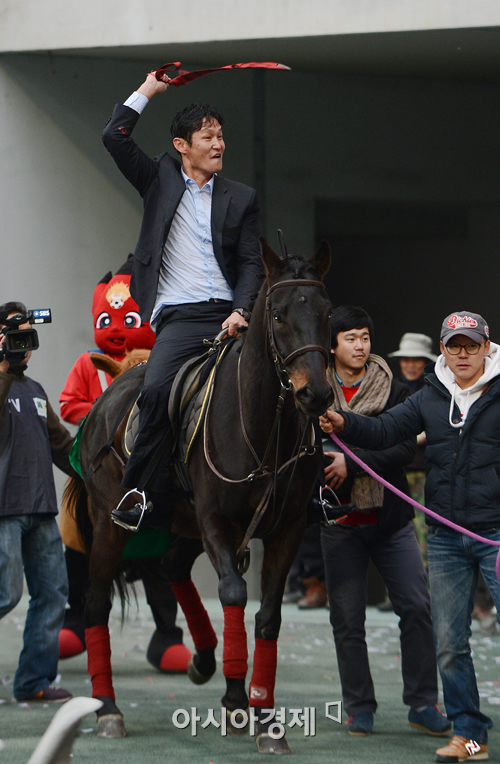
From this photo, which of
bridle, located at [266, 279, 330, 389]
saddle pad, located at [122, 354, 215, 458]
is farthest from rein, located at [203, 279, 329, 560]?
saddle pad, located at [122, 354, 215, 458]

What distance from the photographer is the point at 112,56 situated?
8.70 meters

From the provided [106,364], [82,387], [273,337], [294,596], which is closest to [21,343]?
[106,364]

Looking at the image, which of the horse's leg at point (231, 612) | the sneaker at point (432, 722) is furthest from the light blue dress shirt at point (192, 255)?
the sneaker at point (432, 722)

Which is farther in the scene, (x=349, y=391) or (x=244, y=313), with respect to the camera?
(x=349, y=391)

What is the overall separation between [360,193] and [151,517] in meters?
5.85

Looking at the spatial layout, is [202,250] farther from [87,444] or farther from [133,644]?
[133,644]

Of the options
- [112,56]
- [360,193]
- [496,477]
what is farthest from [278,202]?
[496,477]

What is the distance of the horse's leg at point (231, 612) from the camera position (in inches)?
167

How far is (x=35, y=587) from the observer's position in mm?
5855

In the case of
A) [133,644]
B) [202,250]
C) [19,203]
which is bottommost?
[133,644]

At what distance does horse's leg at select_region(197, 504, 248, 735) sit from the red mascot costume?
1947 millimetres

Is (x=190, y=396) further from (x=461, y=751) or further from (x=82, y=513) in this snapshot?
(x=461, y=751)

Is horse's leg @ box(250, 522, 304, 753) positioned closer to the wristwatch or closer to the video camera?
the wristwatch

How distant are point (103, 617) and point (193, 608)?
2.09 ft
